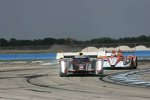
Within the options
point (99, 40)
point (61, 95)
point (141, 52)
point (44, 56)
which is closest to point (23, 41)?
point (99, 40)

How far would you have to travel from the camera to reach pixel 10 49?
72000 millimetres

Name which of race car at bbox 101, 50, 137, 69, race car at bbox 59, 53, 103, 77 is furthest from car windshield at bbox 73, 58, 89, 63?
race car at bbox 101, 50, 137, 69

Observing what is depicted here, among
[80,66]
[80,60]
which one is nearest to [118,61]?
[80,60]

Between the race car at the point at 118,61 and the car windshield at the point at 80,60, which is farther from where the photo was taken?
the race car at the point at 118,61

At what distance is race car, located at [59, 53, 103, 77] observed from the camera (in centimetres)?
2514

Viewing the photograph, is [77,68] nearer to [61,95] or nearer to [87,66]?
[87,66]

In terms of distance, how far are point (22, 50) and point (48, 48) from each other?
4.54 metres

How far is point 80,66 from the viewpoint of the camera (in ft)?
82.4

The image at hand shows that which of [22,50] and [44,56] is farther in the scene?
[22,50]

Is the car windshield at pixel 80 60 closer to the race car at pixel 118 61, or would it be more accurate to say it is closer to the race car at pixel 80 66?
the race car at pixel 80 66

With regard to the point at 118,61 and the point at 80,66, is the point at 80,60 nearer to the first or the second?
the point at 80,66

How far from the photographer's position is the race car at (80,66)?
2514 cm

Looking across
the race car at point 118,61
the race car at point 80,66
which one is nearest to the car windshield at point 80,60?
the race car at point 80,66

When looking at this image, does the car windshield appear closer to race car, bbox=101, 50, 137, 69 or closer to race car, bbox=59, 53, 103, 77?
Result: race car, bbox=59, 53, 103, 77
